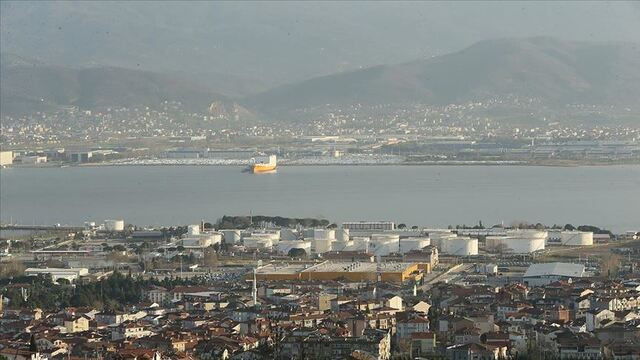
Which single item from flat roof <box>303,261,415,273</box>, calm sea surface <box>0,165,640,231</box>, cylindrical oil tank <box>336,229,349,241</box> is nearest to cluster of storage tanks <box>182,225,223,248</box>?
cylindrical oil tank <box>336,229,349,241</box>

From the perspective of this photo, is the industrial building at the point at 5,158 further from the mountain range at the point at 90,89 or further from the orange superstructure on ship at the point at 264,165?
the mountain range at the point at 90,89

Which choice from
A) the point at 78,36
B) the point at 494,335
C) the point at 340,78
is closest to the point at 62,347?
the point at 494,335

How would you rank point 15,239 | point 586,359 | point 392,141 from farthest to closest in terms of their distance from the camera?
point 392,141, point 15,239, point 586,359

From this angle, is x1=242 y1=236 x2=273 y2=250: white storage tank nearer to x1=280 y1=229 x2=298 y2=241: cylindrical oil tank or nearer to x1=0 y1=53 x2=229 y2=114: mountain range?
x1=280 y1=229 x2=298 y2=241: cylindrical oil tank

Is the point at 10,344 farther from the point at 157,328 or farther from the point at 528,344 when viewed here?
the point at 528,344

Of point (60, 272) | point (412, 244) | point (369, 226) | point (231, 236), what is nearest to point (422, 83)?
point (369, 226)

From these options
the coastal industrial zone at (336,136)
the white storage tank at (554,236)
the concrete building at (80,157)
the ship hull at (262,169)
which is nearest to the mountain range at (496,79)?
the coastal industrial zone at (336,136)
